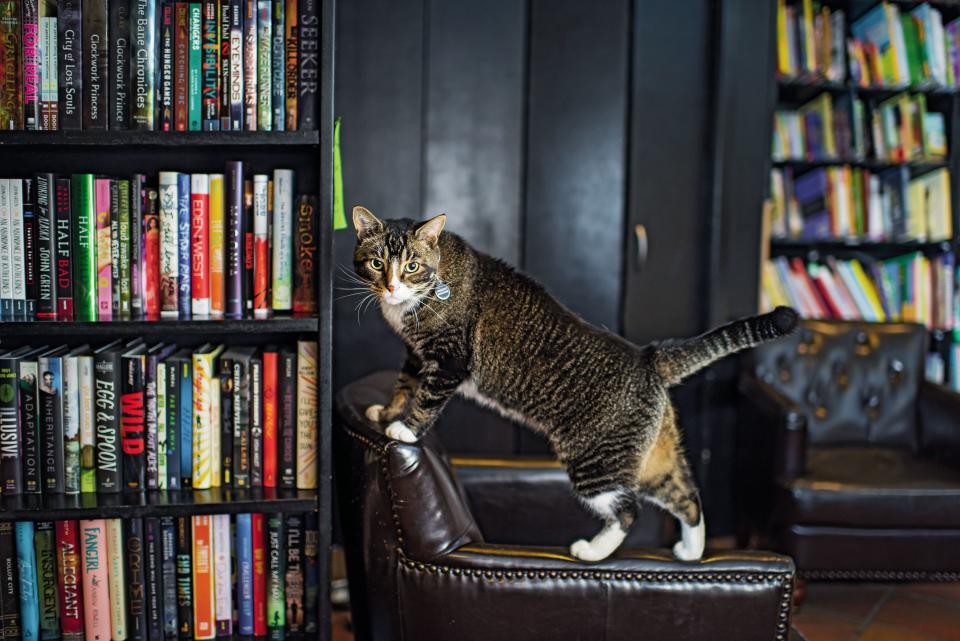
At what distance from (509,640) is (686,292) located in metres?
1.97

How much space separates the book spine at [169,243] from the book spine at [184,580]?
0.44 meters

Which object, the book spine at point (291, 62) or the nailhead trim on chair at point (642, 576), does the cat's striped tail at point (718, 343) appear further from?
the book spine at point (291, 62)

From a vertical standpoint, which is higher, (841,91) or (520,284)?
(841,91)

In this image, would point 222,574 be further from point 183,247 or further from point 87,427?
point 183,247

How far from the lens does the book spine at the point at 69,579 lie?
172 cm

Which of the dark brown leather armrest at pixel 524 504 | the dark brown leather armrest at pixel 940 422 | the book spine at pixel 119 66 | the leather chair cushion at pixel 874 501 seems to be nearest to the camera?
the book spine at pixel 119 66

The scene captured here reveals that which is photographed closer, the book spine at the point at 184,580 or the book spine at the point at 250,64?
the book spine at the point at 250,64

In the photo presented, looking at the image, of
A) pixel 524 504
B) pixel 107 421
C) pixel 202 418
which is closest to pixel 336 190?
pixel 202 418

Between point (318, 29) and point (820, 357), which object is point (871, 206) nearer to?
point (820, 357)

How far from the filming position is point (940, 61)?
3.36m

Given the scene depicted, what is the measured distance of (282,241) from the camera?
5.67 ft

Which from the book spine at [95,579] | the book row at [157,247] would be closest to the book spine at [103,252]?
the book row at [157,247]

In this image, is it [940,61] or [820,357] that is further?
[940,61]

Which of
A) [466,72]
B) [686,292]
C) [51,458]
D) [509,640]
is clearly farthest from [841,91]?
[51,458]
